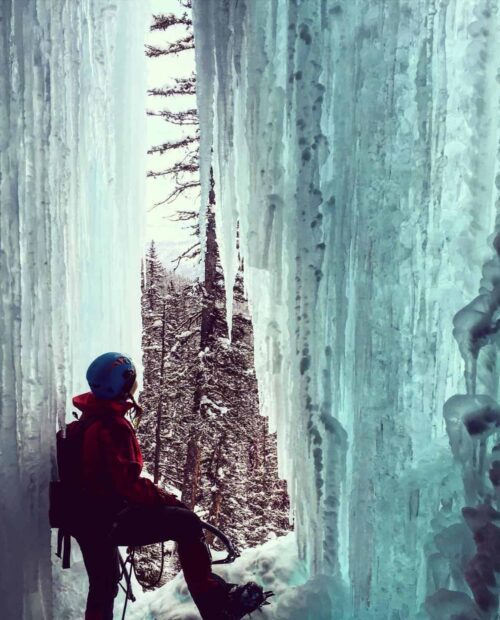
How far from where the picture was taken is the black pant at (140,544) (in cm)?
275

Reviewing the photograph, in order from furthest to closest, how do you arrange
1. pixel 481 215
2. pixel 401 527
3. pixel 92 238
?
pixel 92 238
pixel 401 527
pixel 481 215

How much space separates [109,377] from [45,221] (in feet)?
3.78

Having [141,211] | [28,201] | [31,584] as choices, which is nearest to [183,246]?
[141,211]

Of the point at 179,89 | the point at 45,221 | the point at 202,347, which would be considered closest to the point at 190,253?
the point at 202,347

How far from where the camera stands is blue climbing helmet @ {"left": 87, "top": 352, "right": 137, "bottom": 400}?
9.34ft

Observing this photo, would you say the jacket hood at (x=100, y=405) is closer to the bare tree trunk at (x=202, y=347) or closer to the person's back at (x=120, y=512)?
the person's back at (x=120, y=512)

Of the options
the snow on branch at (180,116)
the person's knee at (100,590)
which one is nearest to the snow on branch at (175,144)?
the snow on branch at (180,116)

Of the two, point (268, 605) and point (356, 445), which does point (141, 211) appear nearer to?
point (356, 445)

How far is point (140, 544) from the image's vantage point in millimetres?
2748

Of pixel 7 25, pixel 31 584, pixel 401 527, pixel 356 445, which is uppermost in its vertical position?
pixel 7 25

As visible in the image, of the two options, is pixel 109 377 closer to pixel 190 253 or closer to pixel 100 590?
pixel 100 590

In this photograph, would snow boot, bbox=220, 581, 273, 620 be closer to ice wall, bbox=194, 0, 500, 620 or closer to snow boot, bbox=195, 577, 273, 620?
snow boot, bbox=195, 577, 273, 620

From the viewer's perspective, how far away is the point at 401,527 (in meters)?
3.03

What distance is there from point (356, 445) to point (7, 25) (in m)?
2.78
